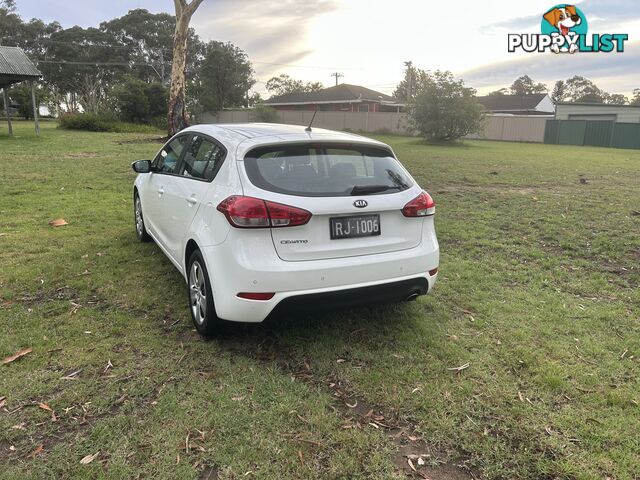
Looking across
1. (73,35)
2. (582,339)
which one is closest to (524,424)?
(582,339)

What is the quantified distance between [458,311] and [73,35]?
63630 millimetres

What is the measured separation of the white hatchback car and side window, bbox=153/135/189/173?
2.44 feet

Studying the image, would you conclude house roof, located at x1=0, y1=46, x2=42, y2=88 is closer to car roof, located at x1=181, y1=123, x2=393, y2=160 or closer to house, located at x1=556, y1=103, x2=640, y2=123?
car roof, located at x1=181, y1=123, x2=393, y2=160

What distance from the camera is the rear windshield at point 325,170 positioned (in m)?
3.12

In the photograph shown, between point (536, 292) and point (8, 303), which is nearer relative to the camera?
point (8, 303)

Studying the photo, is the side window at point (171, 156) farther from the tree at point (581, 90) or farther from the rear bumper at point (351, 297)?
the tree at point (581, 90)

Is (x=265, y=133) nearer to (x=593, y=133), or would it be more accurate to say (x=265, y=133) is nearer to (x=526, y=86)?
(x=593, y=133)

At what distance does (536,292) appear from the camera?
4.48 meters

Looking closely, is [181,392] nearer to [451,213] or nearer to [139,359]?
[139,359]

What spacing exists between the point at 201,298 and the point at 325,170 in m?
1.30

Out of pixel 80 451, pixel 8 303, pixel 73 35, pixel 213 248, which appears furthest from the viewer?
pixel 73 35

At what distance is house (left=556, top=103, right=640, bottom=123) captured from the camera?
126 ft

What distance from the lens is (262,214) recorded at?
294 centimetres

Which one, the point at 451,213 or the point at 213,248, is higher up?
the point at 213,248
